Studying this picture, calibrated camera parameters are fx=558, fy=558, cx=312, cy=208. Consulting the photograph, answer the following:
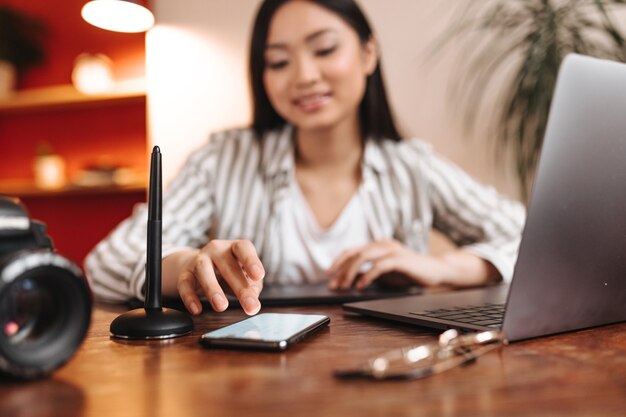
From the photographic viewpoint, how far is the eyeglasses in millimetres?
380

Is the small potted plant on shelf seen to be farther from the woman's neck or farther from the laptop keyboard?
the laptop keyboard

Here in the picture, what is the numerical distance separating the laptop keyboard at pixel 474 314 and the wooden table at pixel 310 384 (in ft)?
0.22

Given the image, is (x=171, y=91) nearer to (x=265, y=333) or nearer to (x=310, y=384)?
(x=265, y=333)

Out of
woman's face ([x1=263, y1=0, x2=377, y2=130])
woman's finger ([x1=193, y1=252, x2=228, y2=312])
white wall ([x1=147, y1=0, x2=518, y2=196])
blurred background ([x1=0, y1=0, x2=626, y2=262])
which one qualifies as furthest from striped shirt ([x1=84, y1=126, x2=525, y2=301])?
woman's finger ([x1=193, y1=252, x2=228, y2=312])

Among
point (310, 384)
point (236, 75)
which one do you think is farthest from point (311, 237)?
point (236, 75)

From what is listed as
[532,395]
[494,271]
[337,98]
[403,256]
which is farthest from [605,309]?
[337,98]

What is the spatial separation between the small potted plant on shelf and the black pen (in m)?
2.97

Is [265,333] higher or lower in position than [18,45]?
lower

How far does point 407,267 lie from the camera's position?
96 cm

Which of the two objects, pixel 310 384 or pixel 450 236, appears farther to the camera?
pixel 450 236

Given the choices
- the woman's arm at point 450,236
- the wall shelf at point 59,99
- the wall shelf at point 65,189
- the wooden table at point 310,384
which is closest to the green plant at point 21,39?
the wall shelf at point 59,99

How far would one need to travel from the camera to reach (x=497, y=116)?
1976 mm

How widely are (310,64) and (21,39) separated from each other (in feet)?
7.74

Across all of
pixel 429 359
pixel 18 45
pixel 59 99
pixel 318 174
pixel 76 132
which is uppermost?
pixel 18 45
